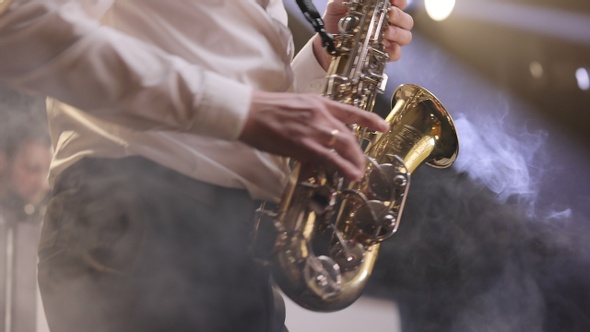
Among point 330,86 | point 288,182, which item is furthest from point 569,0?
point 288,182

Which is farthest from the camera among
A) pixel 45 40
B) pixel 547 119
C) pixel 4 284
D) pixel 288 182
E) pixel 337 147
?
pixel 547 119

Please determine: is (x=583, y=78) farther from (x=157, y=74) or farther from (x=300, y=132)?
(x=157, y=74)

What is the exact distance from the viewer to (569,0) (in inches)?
114

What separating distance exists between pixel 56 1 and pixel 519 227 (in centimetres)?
206

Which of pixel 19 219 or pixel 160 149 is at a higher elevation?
pixel 160 149

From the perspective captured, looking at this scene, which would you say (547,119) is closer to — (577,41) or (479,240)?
(577,41)

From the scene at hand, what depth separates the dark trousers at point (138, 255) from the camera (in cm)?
112

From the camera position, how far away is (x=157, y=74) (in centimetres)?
102

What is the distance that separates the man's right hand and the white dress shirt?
3cm

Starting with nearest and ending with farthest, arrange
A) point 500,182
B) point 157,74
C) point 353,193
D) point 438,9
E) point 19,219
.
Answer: point 157,74
point 353,193
point 19,219
point 500,182
point 438,9

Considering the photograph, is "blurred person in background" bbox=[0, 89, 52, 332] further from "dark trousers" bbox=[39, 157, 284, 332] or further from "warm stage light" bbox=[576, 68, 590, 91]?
"warm stage light" bbox=[576, 68, 590, 91]

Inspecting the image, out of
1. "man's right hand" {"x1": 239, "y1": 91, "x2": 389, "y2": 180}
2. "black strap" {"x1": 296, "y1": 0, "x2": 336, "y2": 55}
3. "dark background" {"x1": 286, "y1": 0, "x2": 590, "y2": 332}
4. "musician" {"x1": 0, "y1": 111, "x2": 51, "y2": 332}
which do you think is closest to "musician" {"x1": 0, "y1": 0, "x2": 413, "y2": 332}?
"man's right hand" {"x1": 239, "y1": 91, "x2": 389, "y2": 180}

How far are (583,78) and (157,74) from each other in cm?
230

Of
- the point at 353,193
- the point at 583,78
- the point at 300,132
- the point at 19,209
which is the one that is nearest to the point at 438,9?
the point at 583,78
